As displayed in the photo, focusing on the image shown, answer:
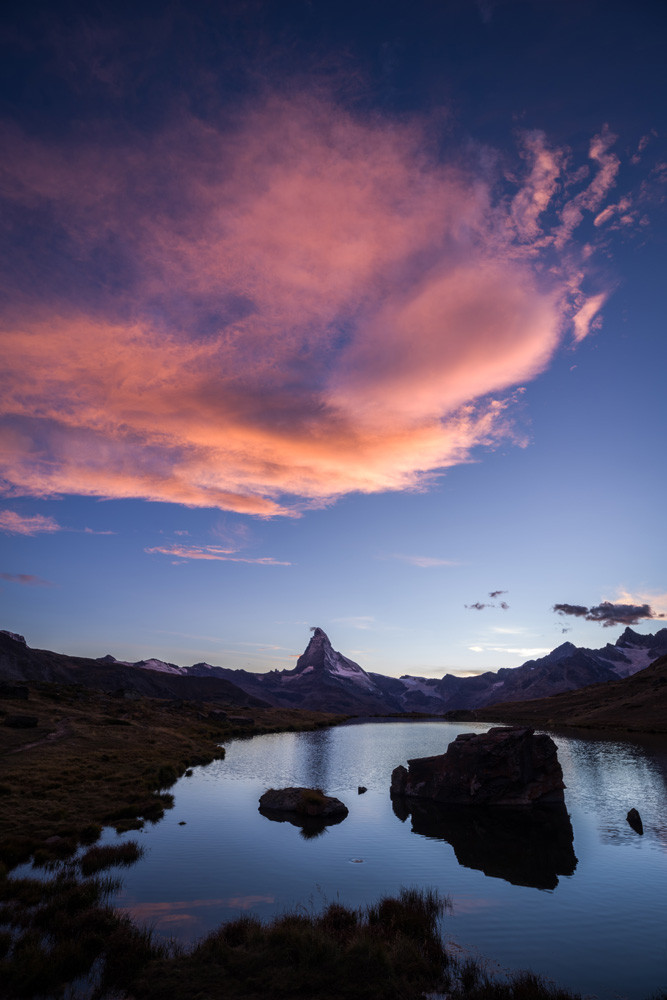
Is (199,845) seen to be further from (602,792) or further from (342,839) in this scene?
(602,792)

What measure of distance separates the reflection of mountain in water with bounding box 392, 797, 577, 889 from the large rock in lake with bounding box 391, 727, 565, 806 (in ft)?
3.13

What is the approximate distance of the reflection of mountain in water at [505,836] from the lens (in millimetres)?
26094

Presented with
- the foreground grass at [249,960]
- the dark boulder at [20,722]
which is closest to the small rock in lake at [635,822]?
the foreground grass at [249,960]

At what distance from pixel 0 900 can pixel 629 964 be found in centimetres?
2295

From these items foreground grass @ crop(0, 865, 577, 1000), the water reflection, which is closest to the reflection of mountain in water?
foreground grass @ crop(0, 865, 577, 1000)

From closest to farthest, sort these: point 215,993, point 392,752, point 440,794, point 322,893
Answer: point 215,993 → point 322,893 → point 440,794 → point 392,752

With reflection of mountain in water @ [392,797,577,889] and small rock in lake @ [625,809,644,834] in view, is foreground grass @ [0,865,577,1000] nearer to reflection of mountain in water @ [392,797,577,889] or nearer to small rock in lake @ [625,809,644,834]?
reflection of mountain in water @ [392,797,577,889]

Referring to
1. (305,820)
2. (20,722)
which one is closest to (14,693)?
(20,722)

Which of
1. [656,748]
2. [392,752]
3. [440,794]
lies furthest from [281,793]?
[656,748]

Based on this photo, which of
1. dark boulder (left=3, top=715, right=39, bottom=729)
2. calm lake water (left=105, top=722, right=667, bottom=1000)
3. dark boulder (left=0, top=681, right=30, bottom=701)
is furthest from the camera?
dark boulder (left=0, top=681, right=30, bottom=701)

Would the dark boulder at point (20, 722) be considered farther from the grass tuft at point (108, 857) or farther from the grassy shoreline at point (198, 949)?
the grass tuft at point (108, 857)

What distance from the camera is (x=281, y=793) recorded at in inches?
1606

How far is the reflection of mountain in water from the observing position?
2609 centimetres

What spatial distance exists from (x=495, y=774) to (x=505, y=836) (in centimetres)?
1030
